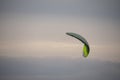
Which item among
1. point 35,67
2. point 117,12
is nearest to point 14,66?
point 35,67

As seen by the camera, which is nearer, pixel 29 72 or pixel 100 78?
pixel 29 72

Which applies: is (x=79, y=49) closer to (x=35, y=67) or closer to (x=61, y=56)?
(x=61, y=56)

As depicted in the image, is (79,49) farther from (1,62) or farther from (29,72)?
(1,62)

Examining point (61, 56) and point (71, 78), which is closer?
point (61, 56)

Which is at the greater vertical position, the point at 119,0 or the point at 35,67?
the point at 119,0

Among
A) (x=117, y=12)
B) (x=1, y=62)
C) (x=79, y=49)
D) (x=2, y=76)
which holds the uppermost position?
(x=117, y=12)

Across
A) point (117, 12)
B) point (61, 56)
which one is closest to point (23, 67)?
point (61, 56)

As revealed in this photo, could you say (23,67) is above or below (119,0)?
below
